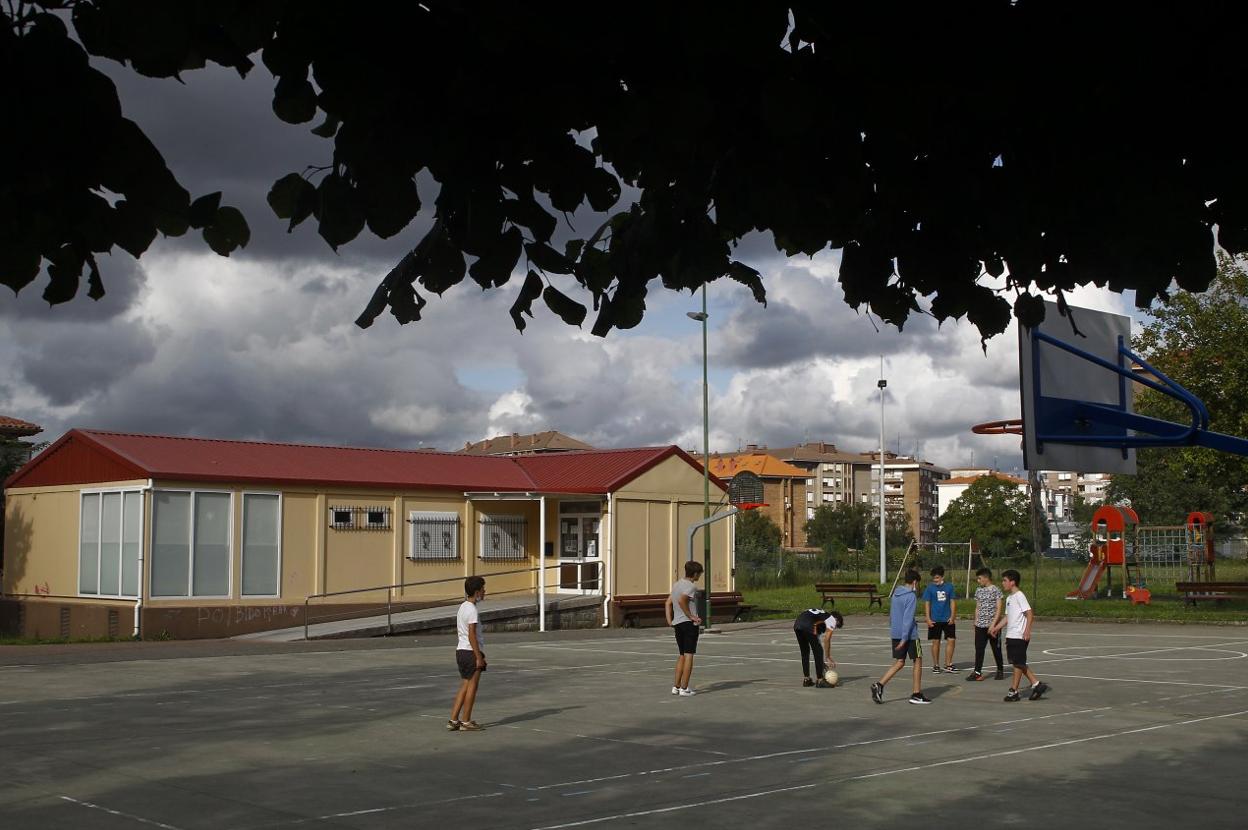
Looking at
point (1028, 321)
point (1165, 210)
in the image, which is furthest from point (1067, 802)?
point (1165, 210)

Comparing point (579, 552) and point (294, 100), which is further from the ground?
point (294, 100)

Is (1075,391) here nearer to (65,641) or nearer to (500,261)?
(500,261)

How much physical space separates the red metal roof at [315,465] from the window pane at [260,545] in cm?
63

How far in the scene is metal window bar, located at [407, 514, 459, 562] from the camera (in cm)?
3419

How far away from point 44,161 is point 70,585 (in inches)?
1235

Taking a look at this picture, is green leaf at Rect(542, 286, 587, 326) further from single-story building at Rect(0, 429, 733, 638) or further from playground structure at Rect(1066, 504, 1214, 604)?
playground structure at Rect(1066, 504, 1214, 604)

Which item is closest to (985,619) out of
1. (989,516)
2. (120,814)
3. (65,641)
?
(120,814)

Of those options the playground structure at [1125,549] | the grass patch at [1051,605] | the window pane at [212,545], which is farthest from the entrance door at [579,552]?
the playground structure at [1125,549]

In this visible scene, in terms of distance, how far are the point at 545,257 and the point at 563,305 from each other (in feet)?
0.81

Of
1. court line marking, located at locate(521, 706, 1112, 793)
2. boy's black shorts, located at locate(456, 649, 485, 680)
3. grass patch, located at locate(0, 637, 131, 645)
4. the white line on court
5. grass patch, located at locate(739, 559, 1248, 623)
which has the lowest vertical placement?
grass patch, located at locate(0, 637, 131, 645)

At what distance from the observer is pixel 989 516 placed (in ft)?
387

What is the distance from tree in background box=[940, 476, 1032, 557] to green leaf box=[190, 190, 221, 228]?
10883 centimetres

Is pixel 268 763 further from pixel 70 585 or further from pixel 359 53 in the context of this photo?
pixel 70 585

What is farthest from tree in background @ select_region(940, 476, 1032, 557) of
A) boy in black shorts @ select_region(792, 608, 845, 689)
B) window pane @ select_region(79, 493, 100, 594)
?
boy in black shorts @ select_region(792, 608, 845, 689)
